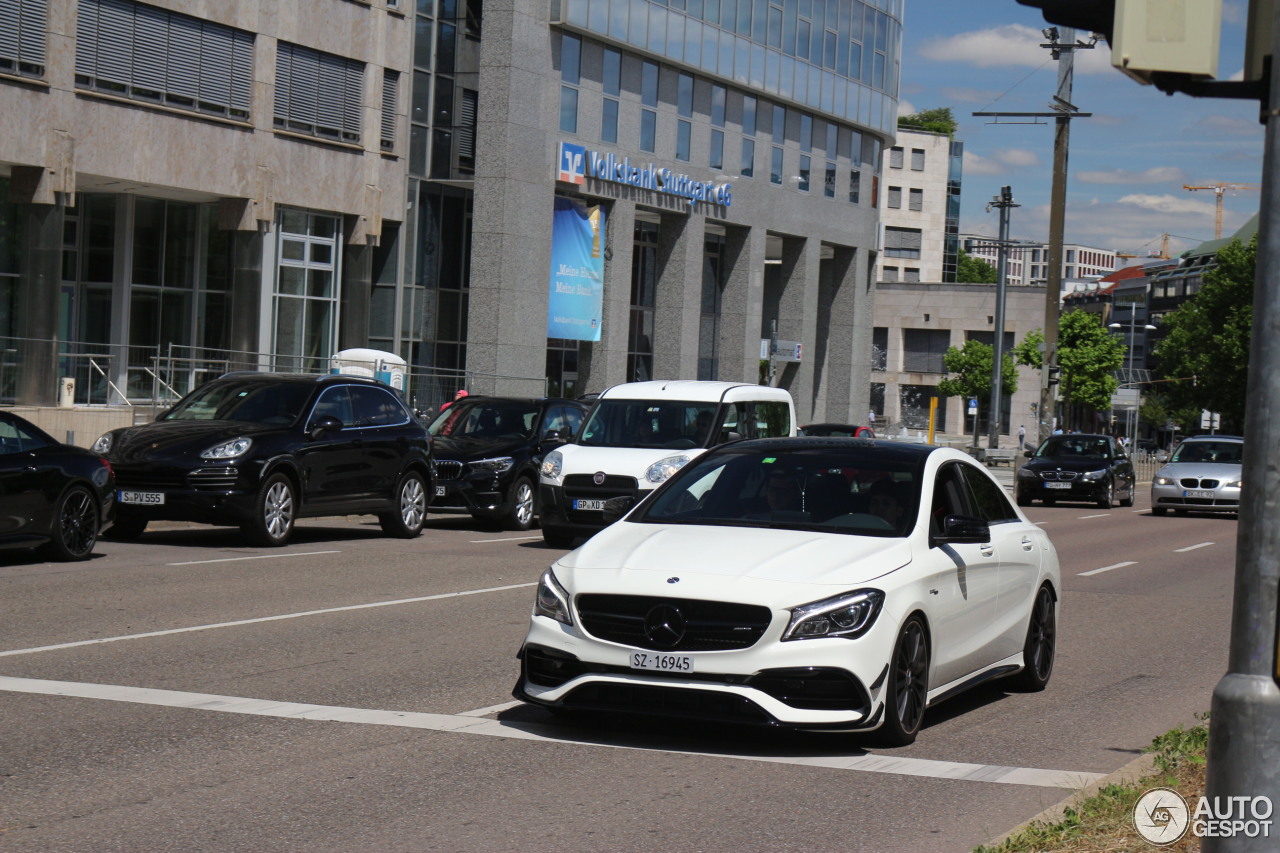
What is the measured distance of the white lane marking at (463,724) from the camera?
24.6 ft

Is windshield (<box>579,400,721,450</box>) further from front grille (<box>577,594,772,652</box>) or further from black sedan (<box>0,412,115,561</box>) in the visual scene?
front grille (<box>577,594,772,652</box>)

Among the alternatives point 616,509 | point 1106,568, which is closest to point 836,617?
point 616,509

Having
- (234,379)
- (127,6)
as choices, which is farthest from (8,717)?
(127,6)

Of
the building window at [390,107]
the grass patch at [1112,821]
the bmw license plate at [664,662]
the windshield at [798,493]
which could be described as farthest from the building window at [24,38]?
the grass patch at [1112,821]

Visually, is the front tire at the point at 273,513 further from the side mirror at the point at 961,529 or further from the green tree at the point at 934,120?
the green tree at the point at 934,120

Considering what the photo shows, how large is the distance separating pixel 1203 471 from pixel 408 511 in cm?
2033

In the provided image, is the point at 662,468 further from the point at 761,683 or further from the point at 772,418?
the point at 761,683

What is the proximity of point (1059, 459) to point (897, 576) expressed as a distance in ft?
98.7

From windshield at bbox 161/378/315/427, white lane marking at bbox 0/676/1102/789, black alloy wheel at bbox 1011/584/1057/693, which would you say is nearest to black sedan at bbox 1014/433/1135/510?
windshield at bbox 161/378/315/427

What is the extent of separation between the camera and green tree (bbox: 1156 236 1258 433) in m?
108

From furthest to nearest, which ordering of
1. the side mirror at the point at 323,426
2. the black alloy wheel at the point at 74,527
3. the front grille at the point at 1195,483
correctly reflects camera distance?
the front grille at the point at 1195,483 < the side mirror at the point at 323,426 < the black alloy wheel at the point at 74,527

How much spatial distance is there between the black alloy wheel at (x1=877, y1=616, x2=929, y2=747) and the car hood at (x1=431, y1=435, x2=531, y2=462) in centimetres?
1487

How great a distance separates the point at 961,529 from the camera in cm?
848

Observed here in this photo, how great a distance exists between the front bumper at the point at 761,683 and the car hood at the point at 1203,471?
2863 centimetres
